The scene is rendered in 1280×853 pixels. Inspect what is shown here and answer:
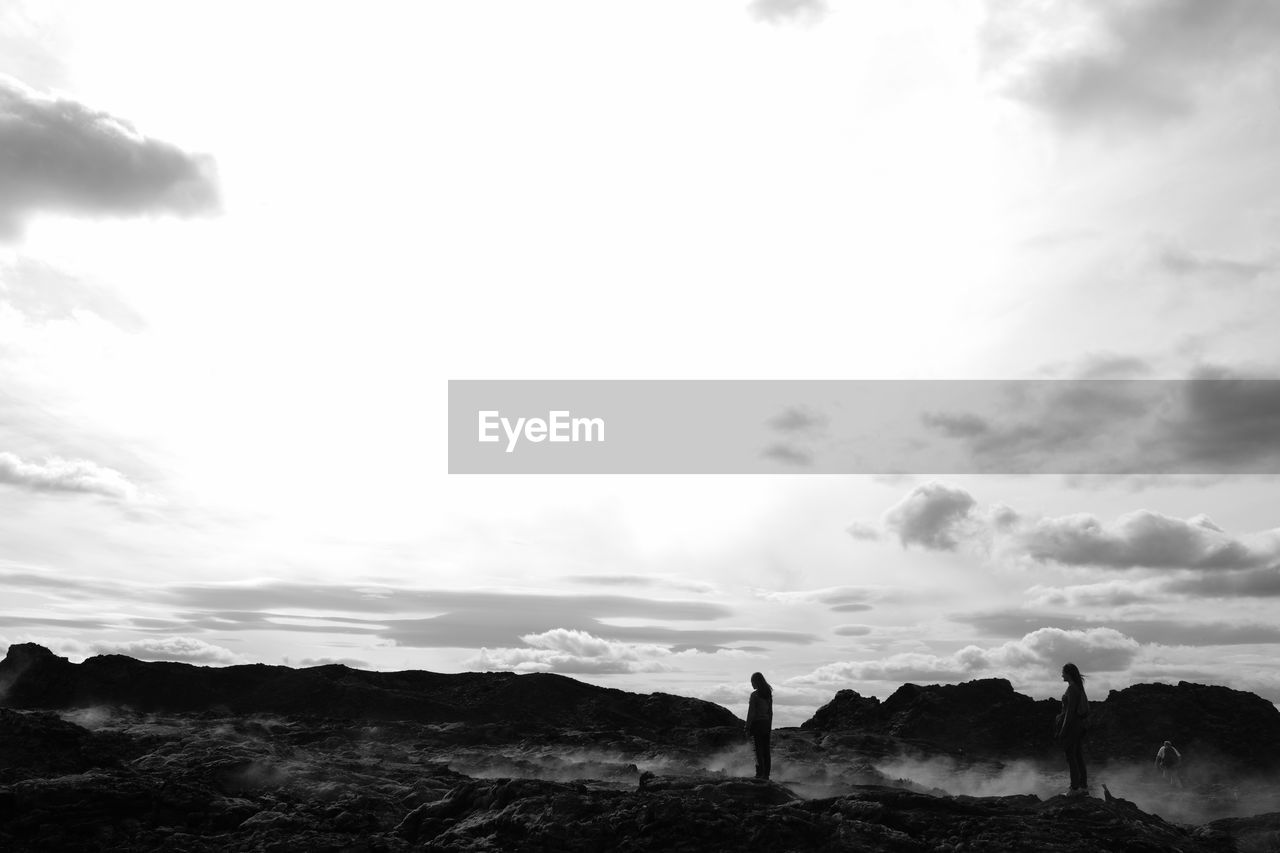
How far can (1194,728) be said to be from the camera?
111 ft

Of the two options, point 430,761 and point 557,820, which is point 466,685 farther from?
point 557,820

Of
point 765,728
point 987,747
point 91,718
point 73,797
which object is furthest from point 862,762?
point 91,718

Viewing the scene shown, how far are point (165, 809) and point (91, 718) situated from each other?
810 inches

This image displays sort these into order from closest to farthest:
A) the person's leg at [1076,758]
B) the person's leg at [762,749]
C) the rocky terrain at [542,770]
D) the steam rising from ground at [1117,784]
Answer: the rocky terrain at [542,770]
the person's leg at [1076,758]
the person's leg at [762,749]
the steam rising from ground at [1117,784]

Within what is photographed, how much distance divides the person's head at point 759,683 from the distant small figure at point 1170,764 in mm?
15539

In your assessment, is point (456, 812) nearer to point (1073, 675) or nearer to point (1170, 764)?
point (1073, 675)

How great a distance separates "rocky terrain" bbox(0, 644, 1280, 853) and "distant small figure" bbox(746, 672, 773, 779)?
2.92 feet

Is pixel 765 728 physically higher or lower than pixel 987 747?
higher

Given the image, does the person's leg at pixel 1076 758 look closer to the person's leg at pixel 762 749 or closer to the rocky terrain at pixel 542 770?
the rocky terrain at pixel 542 770

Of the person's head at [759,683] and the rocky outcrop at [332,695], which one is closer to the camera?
the person's head at [759,683]

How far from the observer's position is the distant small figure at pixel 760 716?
1936 centimetres

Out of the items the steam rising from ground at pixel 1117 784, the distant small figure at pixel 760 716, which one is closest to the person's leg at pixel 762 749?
the distant small figure at pixel 760 716

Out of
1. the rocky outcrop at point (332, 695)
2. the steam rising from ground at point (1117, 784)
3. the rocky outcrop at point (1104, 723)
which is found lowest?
the steam rising from ground at point (1117, 784)

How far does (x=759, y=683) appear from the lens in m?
19.4
